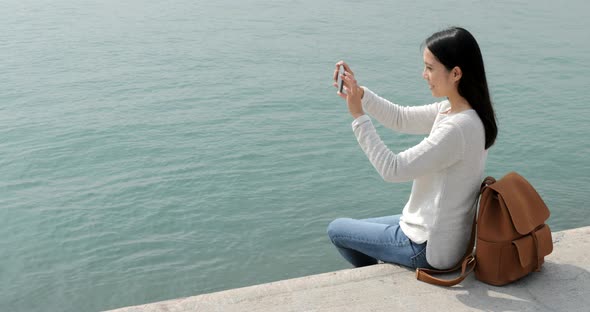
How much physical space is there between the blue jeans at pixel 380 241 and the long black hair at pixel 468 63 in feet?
2.00

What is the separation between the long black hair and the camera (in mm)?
3209

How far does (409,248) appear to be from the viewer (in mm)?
3512

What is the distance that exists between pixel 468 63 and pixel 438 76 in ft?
0.47

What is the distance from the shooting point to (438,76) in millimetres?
3295

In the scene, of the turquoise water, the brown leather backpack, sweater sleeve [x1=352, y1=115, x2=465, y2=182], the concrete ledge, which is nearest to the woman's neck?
sweater sleeve [x1=352, y1=115, x2=465, y2=182]

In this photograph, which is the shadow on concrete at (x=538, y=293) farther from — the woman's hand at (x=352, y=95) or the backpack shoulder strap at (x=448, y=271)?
the woman's hand at (x=352, y=95)

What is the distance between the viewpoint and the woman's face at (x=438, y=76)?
328cm

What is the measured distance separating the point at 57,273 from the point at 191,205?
4.55 feet

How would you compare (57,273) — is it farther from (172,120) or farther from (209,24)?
(209,24)

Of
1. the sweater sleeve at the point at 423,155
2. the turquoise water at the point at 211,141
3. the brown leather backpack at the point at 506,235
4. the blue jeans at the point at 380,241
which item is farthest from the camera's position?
the turquoise water at the point at 211,141

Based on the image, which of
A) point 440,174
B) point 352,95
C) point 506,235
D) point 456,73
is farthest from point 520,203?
point 352,95

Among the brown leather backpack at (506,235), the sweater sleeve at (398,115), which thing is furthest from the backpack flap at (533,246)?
the sweater sleeve at (398,115)

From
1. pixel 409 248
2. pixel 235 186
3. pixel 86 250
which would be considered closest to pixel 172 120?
pixel 235 186

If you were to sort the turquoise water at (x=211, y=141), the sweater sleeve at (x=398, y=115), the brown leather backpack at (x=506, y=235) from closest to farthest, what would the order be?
the brown leather backpack at (x=506, y=235) → the sweater sleeve at (x=398, y=115) → the turquoise water at (x=211, y=141)
